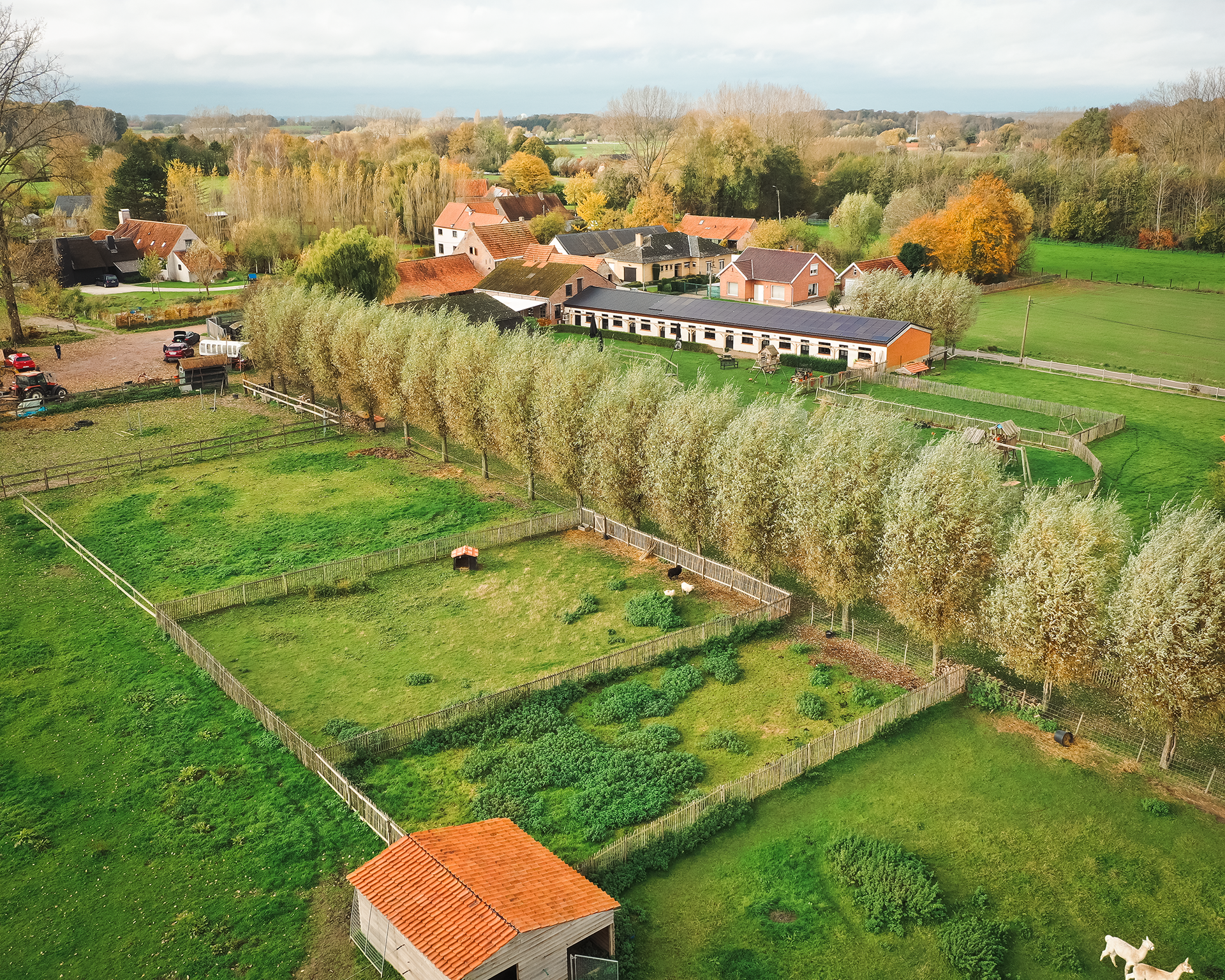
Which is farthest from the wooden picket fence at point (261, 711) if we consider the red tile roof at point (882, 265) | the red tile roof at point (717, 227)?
the red tile roof at point (717, 227)

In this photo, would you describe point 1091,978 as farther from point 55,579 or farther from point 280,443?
point 280,443

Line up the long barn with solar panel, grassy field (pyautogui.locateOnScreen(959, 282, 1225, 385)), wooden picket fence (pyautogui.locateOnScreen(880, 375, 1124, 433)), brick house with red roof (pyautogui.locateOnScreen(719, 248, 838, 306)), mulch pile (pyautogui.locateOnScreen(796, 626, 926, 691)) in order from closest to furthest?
mulch pile (pyautogui.locateOnScreen(796, 626, 926, 691)) → wooden picket fence (pyautogui.locateOnScreen(880, 375, 1124, 433)) → the long barn with solar panel → grassy field (pyautogui.locateOnScreen(959, 282, 1225, 385)) → brick house with red roof (pyautogui.locateOnScreen(719, 248, 838, 306))

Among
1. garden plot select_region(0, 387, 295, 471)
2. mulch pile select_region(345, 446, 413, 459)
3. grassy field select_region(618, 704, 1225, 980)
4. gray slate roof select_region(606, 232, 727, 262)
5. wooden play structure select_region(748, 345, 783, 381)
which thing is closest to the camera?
grassy field select_region(618, 704, 1225, 980)

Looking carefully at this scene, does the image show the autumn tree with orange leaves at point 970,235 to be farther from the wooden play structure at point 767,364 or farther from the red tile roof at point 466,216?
the red tile roof at point 466,216

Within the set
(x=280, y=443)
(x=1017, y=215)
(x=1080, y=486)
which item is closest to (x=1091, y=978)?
(x=1080, y=486)

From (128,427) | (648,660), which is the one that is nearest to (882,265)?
(128,427)

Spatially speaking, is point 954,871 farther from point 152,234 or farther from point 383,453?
point 152,234

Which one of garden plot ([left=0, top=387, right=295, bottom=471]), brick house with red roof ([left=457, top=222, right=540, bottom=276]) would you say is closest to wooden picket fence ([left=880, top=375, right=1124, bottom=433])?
garden plot ([left=0, top=387, right=295, bottom=471])

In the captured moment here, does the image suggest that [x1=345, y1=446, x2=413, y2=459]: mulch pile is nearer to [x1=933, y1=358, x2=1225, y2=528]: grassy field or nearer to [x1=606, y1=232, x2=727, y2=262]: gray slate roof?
[x1=933, y1=358, x2=1225, y2=528]: grassy field
